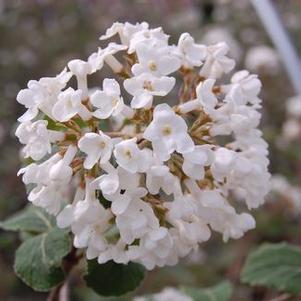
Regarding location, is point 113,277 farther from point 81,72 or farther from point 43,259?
point 81,72

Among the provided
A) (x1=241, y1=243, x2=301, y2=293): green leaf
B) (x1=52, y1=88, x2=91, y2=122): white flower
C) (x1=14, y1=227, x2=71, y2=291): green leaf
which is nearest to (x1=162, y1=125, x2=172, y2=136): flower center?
(x1=52, y1=88, x2=91, y2=122): white flower

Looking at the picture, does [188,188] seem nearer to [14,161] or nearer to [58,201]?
[58,201]

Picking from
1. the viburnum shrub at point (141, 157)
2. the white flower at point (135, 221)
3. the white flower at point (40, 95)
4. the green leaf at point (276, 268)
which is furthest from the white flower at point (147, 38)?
the green leaf at point (276, 268)

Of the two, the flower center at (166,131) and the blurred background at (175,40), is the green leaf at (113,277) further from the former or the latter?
the blurred background at (175,40)

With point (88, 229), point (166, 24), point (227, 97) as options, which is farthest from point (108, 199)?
point (166, 24)

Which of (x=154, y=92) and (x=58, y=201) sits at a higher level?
(x=154, y=92)

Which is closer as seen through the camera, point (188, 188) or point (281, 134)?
point (188, 188)

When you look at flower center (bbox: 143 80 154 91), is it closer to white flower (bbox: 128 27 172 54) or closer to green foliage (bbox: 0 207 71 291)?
white flower (bbox: 128 27 172 54)
